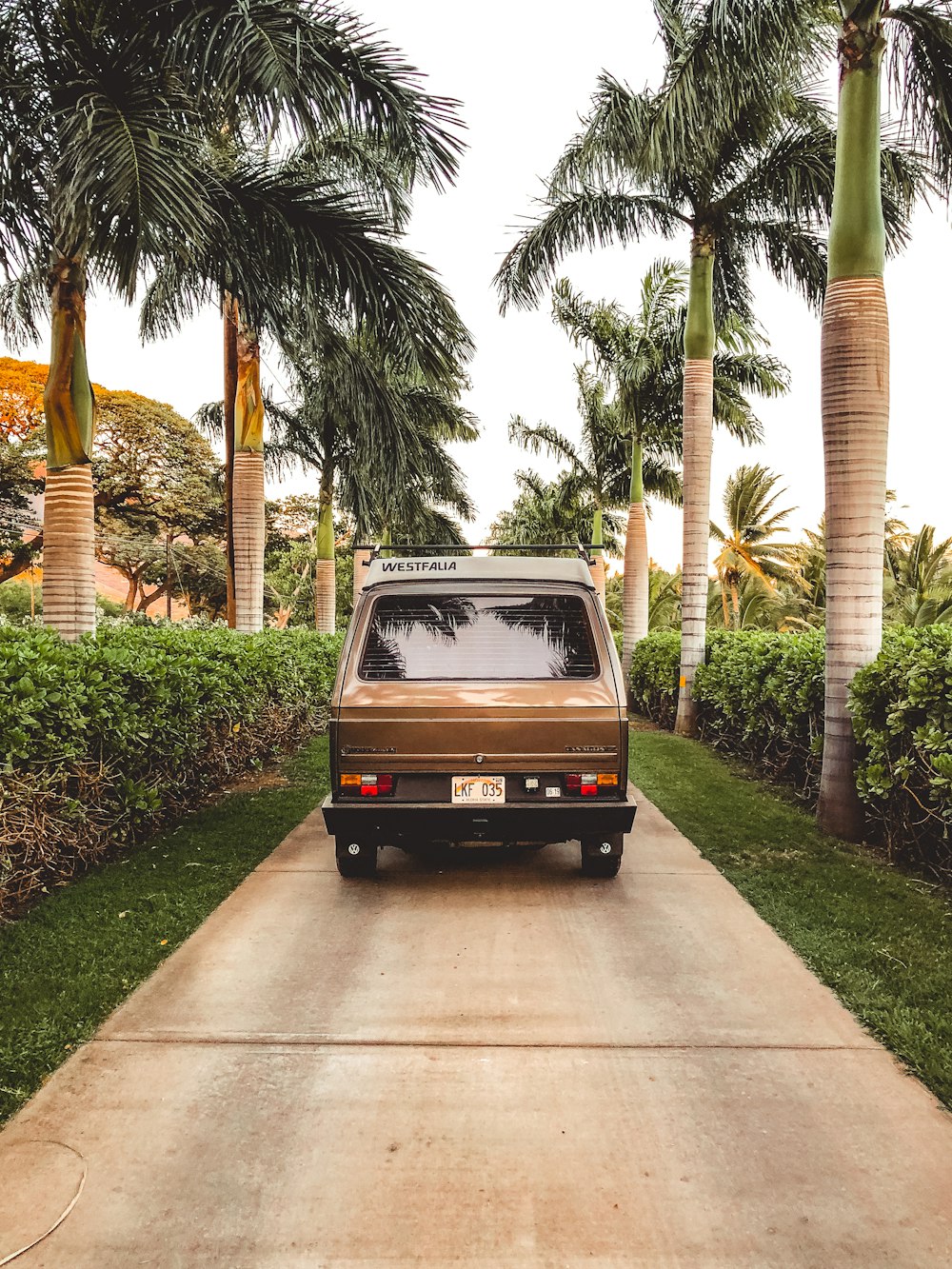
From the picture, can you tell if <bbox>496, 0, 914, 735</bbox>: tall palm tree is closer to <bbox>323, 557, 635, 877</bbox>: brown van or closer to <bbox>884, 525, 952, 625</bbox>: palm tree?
<bbox>323, 557, 635, 877</bbox>: brown van

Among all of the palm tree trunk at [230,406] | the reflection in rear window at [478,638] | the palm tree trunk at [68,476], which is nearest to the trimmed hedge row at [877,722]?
the reflection in rear window at [478,638]

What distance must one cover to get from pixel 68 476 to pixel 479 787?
4.93 meters

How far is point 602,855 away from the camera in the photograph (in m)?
5.64

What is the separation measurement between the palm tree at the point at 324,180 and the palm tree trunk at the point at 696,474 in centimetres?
502

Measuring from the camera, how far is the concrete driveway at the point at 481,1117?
8.19ft

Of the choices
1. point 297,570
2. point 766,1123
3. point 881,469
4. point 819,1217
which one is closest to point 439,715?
point 766,1123

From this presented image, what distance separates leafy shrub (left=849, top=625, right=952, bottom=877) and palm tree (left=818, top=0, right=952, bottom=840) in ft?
0.78

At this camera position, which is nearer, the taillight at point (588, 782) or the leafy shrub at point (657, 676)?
the taillight at point (588, 782)

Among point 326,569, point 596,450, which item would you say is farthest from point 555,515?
point 326,569

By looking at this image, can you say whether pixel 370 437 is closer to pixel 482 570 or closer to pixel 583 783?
pixel 482 570

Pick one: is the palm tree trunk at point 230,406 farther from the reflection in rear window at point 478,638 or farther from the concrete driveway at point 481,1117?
the concrete driveway at point 481,1117

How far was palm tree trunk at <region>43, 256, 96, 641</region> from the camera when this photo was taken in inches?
304

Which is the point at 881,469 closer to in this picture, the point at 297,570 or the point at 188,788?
the point at 188,788

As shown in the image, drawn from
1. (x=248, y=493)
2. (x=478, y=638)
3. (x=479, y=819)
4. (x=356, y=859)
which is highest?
(x=248, y=493)
